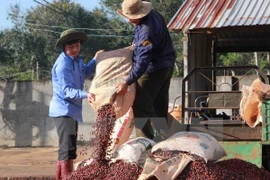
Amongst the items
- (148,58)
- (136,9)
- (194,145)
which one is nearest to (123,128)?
(148,58)

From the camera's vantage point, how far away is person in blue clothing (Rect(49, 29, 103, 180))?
565cm

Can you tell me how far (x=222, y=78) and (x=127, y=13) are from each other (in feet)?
36.5

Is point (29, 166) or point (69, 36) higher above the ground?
point (69, 36)

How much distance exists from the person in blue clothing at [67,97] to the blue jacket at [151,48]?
722mm

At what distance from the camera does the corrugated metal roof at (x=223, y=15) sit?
30.6 ft

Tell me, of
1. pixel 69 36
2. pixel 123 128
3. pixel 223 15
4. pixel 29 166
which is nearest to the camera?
pixel 69 36

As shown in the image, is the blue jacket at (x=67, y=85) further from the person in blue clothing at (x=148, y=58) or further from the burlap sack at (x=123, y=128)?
the person in blue clothing at (x=148, y=58)

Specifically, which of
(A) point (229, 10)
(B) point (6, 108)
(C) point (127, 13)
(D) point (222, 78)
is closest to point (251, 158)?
(C) point (127, 13)

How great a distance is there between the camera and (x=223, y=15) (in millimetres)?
9648

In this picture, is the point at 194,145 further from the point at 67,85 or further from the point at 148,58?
the point at 67,85

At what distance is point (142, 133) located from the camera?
5488 millimetres

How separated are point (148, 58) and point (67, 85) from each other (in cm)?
94

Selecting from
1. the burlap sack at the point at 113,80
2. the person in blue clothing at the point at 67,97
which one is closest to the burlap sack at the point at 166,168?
the burlap sack at the point at 113,80

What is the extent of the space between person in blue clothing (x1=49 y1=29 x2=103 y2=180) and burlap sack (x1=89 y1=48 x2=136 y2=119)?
40 cm
